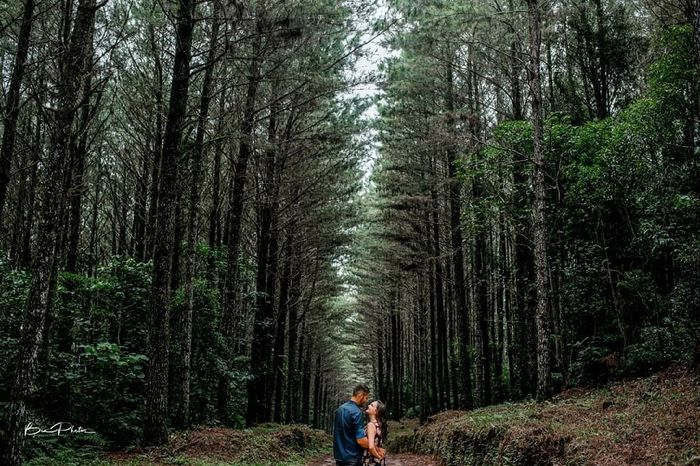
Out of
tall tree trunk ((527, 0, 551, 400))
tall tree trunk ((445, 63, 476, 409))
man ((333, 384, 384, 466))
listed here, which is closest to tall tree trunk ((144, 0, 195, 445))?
man ((333, 384, 384, 466))

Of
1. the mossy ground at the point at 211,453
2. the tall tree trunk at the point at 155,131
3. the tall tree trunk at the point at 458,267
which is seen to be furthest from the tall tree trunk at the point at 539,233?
the tall tree trunk at the point at 155,131

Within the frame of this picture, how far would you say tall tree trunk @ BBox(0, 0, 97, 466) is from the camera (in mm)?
6168

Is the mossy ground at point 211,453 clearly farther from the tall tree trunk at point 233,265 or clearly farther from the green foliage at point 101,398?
the tall tree trunk at point 233,265

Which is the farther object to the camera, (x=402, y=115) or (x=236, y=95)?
(x=402, y=115)

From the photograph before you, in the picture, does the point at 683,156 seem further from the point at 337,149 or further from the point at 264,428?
the point at 264,428

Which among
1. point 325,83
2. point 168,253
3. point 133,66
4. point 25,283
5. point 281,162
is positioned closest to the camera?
point 168,253

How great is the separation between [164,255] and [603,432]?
7.82m

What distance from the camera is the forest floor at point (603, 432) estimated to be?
249 inches

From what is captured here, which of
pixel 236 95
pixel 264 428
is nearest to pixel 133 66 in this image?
pixel 236 95

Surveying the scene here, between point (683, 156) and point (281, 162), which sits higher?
point (281, 162)

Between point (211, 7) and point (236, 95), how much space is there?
2877mm

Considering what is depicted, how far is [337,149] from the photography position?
17.9 m

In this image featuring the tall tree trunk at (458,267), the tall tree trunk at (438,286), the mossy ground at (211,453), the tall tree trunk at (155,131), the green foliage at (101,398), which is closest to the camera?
the mossy ground at (211,453)

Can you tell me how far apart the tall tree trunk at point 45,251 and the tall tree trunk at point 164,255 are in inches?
98.9
